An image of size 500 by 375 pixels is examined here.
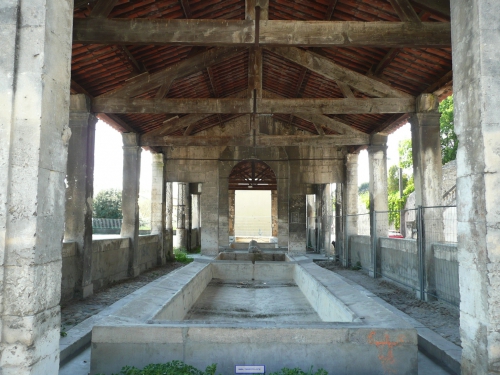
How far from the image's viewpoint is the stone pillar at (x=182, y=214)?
71.3ft

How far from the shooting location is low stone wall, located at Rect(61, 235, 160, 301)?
8.97 meters

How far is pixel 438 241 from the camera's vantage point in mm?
9234

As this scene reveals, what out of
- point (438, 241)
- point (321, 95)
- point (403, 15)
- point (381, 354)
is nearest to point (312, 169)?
Result: point (321, 95)

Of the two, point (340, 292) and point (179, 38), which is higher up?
point (179, 38)

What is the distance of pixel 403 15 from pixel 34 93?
18.7ft

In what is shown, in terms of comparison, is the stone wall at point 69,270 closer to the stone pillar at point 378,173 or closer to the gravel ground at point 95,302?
the gravel ground at point 95,302

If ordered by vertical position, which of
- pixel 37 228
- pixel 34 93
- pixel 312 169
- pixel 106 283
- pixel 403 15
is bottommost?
pixel 106 283

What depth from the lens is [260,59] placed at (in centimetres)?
987

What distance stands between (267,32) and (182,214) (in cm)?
Result: 1621

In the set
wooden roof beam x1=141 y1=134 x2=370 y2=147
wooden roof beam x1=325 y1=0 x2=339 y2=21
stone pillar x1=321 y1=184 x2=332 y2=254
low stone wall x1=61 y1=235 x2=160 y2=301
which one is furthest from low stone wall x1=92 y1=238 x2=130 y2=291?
stone pillar x1=321 y1=184 x2=332 y2=254

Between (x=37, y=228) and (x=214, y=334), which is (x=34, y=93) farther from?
(x=214, y=334)

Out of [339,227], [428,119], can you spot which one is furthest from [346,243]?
[428,119]

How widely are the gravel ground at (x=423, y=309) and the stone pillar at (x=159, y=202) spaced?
7590 millimetres

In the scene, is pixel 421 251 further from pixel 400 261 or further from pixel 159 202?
pixel 159 202
